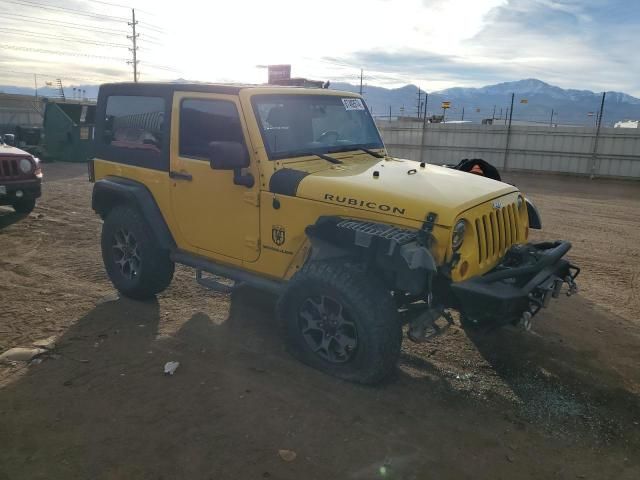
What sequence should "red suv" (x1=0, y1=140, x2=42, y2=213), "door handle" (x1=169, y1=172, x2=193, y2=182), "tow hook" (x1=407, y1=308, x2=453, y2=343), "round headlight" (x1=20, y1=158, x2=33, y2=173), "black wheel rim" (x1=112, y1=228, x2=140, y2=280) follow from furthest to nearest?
"round headlight" (x1=20, y1=158, x2=33, y2=173) → "red suv" (x1=0, y1=140, x2=42, y2=213) → "black wheel rim" (x1=112, y1=228, x2=140, y2=280) → "door handle" (x1=169, y1=172, x2=193, y2=182) → "tow hook" (x1=407, y1=308, x2=453, y2=343)

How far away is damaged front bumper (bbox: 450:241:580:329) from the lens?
10.3 feet

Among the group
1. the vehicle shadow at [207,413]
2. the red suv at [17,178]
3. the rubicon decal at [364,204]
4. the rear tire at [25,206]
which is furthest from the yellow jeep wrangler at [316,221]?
the rear tire at [25,206]

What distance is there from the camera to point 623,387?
12.3 feet

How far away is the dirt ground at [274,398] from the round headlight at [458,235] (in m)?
1.14

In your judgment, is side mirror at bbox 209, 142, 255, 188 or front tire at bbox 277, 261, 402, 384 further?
side mirror at bbox 209, 142, 255, 188

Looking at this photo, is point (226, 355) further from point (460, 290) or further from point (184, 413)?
point (460, 290)

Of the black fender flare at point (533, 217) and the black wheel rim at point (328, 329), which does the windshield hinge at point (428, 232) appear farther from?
the black fender flare at point (533, 217)

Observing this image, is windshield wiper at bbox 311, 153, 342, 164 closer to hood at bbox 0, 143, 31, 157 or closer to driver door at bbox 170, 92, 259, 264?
driver door at bbox 170, 92, 259, 264

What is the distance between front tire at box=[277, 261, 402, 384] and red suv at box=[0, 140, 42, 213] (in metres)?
6.70

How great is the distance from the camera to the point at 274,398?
11.5 feet

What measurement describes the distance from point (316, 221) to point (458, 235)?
102cm

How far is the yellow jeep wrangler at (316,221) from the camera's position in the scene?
3340mm

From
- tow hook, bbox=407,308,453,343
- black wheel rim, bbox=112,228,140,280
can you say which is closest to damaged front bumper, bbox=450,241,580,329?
tow hook, bbox=407,308,453,343

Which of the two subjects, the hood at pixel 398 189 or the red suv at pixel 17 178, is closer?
the hood at pixel 398 189
